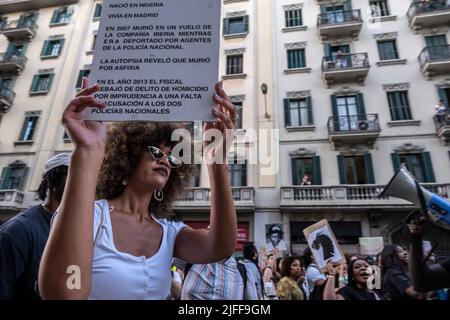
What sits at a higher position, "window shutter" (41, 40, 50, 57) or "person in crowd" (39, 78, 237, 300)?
"window shutter" (41, 40, 50, 57)

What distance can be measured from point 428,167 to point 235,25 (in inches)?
468

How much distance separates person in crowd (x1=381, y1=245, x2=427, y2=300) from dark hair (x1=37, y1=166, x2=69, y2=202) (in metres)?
3.23

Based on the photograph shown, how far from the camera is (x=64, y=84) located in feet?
56.9

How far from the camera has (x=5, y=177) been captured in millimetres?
15836

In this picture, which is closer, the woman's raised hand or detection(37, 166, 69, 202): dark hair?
the woman's raised hand

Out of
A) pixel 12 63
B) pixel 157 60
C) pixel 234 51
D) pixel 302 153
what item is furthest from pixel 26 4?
pixel 157 60

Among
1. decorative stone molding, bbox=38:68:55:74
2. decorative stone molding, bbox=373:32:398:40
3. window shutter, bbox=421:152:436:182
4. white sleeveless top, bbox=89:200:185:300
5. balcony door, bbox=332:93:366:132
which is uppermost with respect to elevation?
decorative stone molding, bbox=38:68:55:74

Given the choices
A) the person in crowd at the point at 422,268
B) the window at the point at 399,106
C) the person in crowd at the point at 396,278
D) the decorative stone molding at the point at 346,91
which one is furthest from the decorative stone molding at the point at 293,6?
the person in crowd at the point at 422,268

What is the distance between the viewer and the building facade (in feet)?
41.8

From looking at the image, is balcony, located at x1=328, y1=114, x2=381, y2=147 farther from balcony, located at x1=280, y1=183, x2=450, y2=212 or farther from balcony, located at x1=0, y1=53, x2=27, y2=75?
balcony, located at x1=0, y1=53, x2=27, y2=75

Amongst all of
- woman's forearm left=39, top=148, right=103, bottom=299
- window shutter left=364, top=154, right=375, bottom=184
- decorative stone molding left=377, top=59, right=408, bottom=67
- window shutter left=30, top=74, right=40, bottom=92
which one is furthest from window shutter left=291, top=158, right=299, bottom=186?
window shutter left=30, top=74, right=40, bottom=92

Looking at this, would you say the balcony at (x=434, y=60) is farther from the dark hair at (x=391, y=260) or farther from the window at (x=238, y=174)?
the dark hair at (x=391, y=260)

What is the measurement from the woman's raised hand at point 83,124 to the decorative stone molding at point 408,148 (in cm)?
1433
